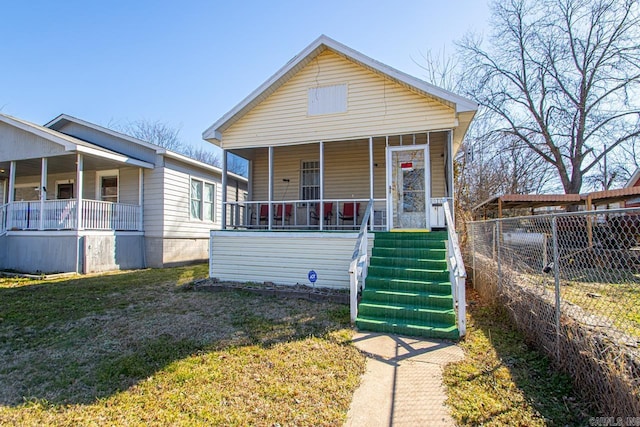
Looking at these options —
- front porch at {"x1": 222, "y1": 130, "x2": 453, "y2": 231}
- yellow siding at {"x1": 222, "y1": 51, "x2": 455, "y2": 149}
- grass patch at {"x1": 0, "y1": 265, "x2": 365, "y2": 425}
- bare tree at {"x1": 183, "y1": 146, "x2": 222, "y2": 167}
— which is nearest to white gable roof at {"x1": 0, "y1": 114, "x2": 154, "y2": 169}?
front porch at {"x1": 222, "y1": 130, "x2": 453, "y2": 231}

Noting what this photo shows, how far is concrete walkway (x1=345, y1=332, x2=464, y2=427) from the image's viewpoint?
110 inches

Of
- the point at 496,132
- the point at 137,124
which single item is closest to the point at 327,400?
the point at 496,132

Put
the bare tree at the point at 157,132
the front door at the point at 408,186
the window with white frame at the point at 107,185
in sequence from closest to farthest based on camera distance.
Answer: the front door at the point at 408,186
the window with white frame at the point at 107,185
the bare tree at the point at 157,132

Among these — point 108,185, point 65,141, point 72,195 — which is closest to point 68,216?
point 65,141

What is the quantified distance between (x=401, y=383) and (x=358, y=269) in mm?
2850

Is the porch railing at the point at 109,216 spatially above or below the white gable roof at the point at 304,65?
below

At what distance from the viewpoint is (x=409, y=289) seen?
5.72 metres

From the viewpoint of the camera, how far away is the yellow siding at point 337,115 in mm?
7844

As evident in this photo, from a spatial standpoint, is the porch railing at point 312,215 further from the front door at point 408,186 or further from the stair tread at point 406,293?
the stair tread at point 406,293

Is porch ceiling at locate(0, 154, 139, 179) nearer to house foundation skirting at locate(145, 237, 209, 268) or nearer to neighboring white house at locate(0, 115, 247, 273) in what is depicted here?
neighboring white house at locate(0, 115, 247, 273)

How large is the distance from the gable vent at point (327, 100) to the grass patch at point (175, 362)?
484cm

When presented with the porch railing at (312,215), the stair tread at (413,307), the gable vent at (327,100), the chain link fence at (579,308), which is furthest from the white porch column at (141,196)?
the chain link fence at (579,308)

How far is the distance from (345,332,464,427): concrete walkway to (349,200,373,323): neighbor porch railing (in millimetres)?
580

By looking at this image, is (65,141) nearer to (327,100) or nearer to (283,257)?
(283,257)
